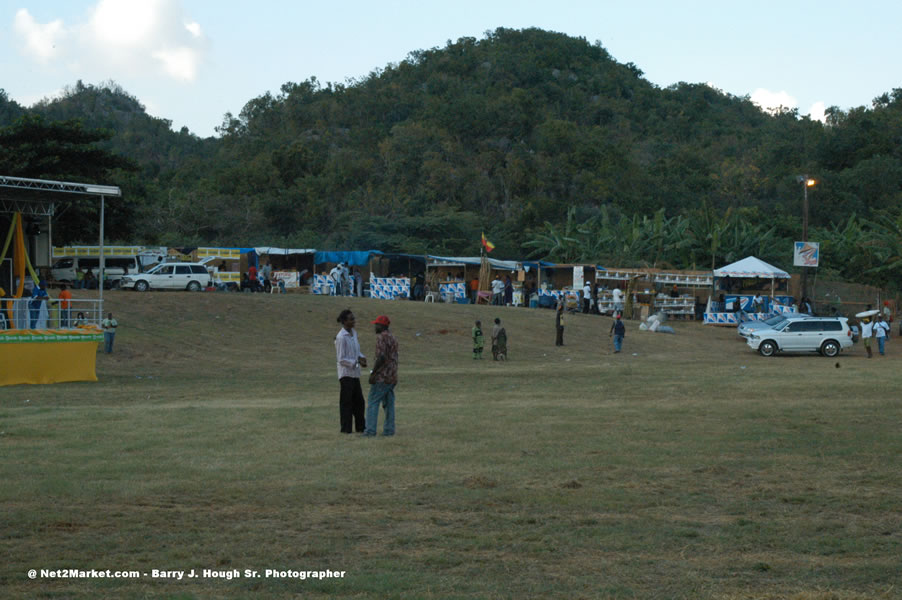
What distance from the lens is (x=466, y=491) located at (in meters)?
9.91

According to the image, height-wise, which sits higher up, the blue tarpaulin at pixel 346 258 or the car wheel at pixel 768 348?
the blue tarpaulin at pixel 346 258

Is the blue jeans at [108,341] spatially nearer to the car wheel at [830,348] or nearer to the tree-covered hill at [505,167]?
the tree-covered hill at [505,167]

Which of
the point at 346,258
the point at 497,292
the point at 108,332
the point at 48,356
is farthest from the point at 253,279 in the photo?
the point at 48,356

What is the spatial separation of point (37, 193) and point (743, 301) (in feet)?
116

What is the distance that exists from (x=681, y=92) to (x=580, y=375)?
104984mm

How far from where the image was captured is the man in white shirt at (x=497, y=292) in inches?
1930

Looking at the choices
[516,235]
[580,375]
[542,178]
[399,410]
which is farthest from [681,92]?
[399,410]

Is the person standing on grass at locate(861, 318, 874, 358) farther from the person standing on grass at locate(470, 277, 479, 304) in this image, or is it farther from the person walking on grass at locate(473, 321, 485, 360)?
the person standing on grass at locate(470, 277, 479, 304)

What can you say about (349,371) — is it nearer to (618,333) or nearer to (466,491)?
(466,491)

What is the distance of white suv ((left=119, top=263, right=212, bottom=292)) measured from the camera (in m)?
44.1

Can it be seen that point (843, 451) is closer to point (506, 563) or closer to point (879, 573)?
point (879, 573)

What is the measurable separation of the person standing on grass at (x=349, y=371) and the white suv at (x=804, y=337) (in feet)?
83.8

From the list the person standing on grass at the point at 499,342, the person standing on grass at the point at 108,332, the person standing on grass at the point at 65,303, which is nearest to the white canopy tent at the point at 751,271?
the person standing on grass at the point at 499,342

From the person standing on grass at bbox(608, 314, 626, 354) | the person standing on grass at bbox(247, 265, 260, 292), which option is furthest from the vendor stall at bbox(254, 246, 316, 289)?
the person standing on grass at bbox(608, 314, 626, 354)
